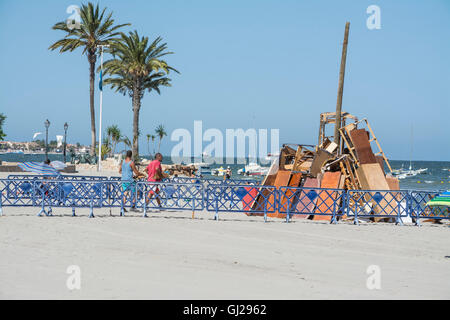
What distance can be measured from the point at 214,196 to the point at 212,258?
6.66 metres

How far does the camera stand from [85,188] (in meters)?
15.7

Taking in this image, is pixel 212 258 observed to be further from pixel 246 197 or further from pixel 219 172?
pixel 219 172

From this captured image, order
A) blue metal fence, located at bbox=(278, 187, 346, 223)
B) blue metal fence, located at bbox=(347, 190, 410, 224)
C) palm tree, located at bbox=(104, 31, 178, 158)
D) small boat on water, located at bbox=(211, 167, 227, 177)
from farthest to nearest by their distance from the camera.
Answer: small boat on water, located at bbox=(211, 167, 227, 177) < palm tree, located at bbox=(104, 31, 178, 158) < blue metal fence, located at bbox=(347, 190, 410, 224) < blue metal fence, located at bbox=(278, 187, 346, 223)

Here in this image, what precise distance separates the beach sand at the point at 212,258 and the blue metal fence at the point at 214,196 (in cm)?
65

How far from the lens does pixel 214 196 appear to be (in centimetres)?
1633

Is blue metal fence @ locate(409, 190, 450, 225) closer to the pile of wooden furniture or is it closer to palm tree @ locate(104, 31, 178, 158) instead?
the pile of wooden furniture

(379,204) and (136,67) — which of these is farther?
(136,67)

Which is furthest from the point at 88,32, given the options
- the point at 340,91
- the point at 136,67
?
the point at 340,91

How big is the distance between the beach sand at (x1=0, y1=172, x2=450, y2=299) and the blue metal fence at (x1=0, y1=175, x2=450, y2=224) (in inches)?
25.6

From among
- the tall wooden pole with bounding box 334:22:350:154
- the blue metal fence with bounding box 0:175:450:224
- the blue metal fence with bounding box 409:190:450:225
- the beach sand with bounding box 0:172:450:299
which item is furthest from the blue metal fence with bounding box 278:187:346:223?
the tall wooden pole with bounding box 334:22:350:154

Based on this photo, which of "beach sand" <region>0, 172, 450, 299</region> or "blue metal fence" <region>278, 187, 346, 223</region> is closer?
"beach sand" <region>0, 172, 450, 299</region>

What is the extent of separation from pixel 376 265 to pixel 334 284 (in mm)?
2089

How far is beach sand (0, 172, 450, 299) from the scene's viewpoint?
7.33 metres

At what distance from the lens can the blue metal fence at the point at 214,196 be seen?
51.1ft
